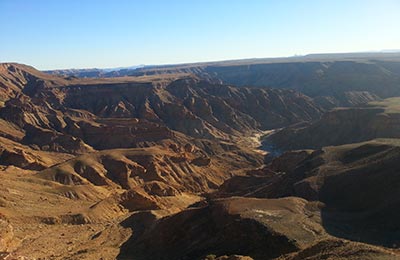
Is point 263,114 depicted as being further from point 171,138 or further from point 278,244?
point 278,244

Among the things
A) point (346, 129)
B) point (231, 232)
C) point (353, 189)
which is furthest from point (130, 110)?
point (231, 232)

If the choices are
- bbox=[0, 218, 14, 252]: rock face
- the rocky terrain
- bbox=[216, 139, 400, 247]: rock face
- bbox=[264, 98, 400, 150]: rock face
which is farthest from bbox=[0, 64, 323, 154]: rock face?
bbox=[0, 218, 14, 252]: rock face

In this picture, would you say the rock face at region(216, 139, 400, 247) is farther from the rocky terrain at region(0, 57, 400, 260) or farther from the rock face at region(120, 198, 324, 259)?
the rock face at region(120, 198, 324, 259)

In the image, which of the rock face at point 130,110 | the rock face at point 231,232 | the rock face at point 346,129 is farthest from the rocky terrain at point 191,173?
the rock face at point 130,110

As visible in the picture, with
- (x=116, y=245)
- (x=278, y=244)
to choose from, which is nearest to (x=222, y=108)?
(x=116, y=245)

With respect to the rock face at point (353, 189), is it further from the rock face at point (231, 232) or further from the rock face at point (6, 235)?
the rock face at point (6, 235)

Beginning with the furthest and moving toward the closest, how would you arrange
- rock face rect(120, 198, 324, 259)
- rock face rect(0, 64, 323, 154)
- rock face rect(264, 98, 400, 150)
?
rock face rect(0, 64, 323, 154), rock face rect(264, 98, 400, 150), rock face rect(120, 198, 324, 259)
